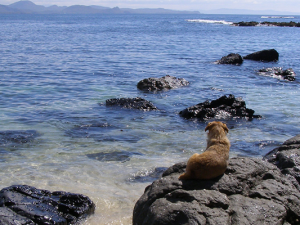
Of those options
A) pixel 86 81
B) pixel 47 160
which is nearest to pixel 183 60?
pixel 86 81

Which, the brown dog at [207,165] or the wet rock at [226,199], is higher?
the brown dog at [207,165]

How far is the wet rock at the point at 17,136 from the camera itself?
32.4ft

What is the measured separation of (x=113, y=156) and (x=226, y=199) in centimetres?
487

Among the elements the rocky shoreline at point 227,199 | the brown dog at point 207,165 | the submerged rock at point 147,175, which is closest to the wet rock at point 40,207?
the rocky shoreline at point 227,199

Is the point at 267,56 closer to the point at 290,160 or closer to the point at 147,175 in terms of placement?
the point at 290,160

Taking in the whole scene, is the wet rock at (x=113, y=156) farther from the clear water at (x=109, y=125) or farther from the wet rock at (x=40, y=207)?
the wet rock at (x=40, y=207)

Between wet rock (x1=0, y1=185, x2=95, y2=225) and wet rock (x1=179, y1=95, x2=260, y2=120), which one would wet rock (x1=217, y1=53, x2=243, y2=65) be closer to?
wet rock (x1=179, y1=95, x2=260, y2=120)

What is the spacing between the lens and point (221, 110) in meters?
12.8

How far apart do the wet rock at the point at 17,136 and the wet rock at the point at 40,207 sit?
435 cm

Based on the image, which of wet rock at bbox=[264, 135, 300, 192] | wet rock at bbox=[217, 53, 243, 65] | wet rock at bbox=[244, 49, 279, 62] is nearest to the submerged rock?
wet rock at bbox=[264, 135, 300, 192]

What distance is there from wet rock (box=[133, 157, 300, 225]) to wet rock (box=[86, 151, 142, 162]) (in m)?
3.43

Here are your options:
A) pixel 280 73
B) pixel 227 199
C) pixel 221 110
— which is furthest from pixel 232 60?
pixel 227 199

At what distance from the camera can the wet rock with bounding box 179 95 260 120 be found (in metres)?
12.6

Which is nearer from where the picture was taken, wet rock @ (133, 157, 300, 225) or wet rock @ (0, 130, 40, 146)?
wet rock @ (133, 157, 300, 225)
